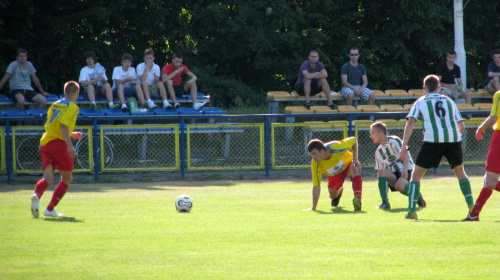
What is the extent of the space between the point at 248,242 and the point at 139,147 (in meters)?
9.74

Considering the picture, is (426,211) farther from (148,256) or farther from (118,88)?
(118,88)

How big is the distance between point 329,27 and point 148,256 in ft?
55.9

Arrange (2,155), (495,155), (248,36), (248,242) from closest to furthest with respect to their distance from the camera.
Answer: (248,242), (495,155), (2,155), (248,36)

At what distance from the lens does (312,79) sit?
1875 centimetres

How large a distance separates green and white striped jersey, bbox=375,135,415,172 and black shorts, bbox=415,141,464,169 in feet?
5.34

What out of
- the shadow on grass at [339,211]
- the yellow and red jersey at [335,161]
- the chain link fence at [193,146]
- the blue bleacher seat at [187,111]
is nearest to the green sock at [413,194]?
the shadow on grass at [339,211]

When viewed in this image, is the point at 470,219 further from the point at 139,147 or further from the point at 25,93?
the point at 25,93

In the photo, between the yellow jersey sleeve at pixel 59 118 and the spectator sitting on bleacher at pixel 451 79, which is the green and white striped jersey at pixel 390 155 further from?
the spectator sitting on bleacher at pixel 451 79

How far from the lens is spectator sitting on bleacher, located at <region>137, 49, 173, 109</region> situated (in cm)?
1783

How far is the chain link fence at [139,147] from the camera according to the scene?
1627cm

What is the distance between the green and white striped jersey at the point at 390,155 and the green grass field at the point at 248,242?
0.62m

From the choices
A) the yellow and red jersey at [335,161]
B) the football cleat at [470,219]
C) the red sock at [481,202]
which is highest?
the yellow and red jersey at [335,161]

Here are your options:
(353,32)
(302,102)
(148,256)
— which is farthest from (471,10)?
(148,256)

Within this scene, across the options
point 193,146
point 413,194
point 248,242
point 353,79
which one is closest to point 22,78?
point 193,146
